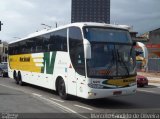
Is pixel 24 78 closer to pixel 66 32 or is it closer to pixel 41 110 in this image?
pixel 66 32

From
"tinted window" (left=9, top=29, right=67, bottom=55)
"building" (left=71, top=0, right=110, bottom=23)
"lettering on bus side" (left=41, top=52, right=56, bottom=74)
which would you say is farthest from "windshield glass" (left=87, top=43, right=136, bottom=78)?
"building" (left=71, top=0, right=110, bottom=23)

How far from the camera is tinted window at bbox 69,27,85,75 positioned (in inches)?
634

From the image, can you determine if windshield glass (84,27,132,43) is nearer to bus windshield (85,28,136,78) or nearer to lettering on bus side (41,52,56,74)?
bus windshield (85,28,136,78)

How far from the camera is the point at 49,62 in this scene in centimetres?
2075

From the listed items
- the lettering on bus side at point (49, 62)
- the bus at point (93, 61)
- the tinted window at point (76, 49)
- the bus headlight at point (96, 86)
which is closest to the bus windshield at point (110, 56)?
the bus at point (93, 61)

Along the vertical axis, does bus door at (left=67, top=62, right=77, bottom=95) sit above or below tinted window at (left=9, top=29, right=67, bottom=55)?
below

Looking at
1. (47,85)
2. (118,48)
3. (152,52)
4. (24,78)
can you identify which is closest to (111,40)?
(118,48)

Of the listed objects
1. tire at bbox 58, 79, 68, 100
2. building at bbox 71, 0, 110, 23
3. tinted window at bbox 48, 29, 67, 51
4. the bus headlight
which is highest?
building at bbox 71, 0, 110, 23

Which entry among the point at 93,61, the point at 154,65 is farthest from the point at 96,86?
the point at 154,65

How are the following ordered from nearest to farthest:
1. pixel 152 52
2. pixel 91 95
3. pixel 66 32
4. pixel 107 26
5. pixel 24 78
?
pixel 91 95, pixel 107 26, pixel 66 32, pixel 24 78, pixel 152 52

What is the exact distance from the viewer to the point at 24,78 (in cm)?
2700

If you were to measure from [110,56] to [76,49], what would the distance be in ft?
5.29

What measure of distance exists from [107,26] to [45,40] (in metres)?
5.80

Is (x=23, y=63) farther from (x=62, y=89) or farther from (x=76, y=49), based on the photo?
(x=76, y=49)
